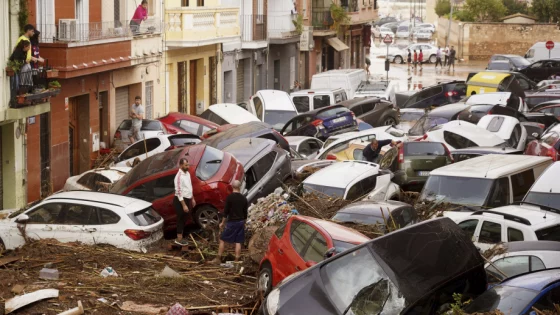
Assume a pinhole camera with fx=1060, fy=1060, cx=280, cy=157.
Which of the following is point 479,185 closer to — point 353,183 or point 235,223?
point 353,183

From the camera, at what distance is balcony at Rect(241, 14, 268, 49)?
142 feet

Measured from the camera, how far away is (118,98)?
31578 millimetres

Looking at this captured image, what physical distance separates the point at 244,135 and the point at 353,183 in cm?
506

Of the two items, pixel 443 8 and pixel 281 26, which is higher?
pixel 443 8

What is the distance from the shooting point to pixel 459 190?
20109 millimetres

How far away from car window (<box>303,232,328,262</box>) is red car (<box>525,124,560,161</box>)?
12.2 metres

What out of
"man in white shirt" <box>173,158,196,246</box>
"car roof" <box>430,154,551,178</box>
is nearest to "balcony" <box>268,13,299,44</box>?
"car roof" <box>430,154,551,178</box>

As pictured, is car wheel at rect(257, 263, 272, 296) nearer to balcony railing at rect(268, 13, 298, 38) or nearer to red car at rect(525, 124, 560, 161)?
red car at rect(525, 124, 560, 161)

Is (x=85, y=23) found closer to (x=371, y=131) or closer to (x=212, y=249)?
(x=371, y=131)

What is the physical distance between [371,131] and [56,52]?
8455 millimetres

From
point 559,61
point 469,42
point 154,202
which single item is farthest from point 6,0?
point 469,42

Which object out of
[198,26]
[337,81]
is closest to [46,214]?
[198,26]

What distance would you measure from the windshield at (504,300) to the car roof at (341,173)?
8935mm

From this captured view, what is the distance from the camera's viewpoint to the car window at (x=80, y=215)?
17281 millimetres
